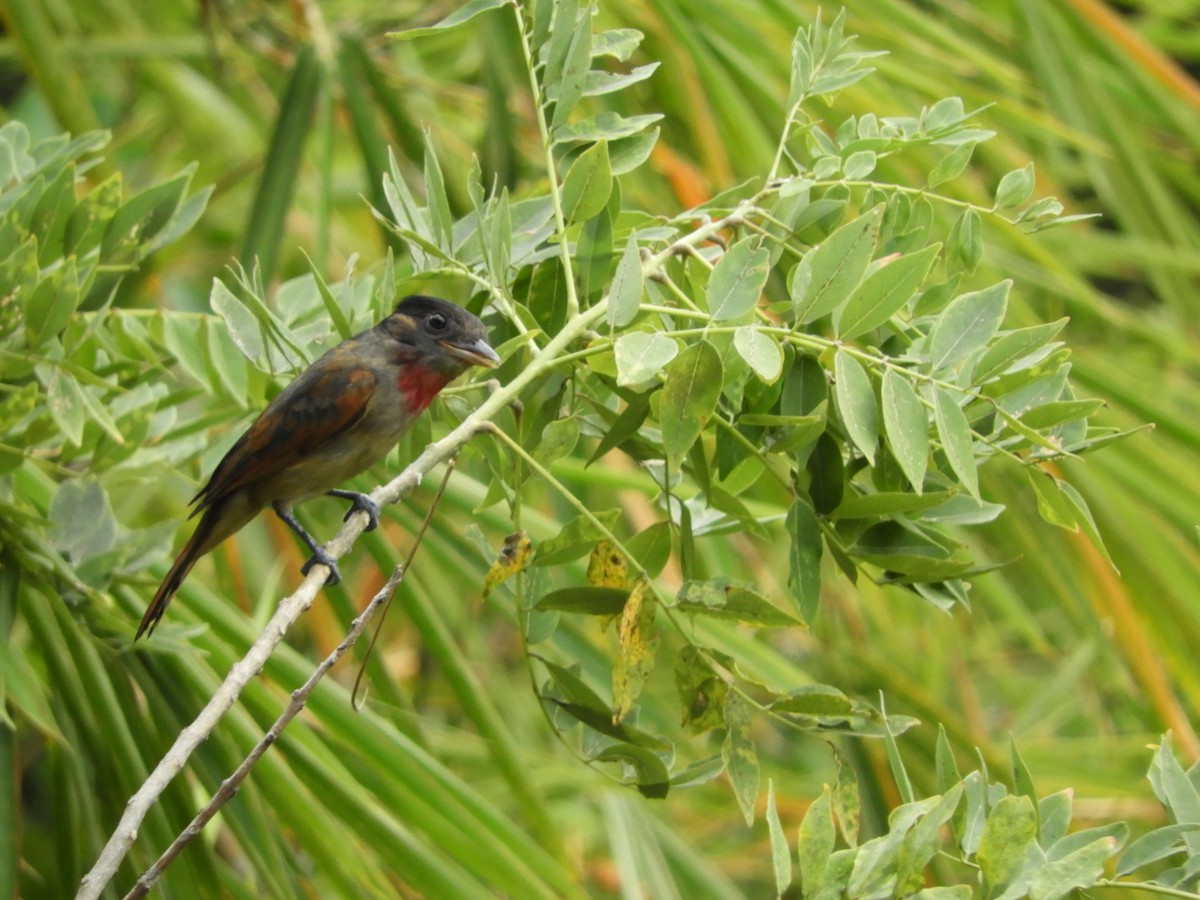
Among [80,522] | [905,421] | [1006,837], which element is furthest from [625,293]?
[80,522]

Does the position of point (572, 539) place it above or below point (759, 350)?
below

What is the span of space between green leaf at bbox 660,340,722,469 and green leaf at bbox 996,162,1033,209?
1.69 ft

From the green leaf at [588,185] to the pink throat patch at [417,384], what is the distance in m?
0.89

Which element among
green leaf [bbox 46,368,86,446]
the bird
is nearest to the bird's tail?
the bird

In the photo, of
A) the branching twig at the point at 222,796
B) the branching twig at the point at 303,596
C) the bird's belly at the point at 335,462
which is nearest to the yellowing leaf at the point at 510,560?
the branching twig at the point at 303,596

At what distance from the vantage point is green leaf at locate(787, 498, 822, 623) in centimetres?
166

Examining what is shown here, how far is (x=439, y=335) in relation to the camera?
98.0 inches

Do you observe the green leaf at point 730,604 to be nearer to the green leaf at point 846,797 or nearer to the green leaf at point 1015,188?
the green leaf at point 846,797

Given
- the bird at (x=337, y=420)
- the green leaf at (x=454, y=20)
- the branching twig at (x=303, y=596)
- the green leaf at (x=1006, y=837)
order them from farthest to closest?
the bird at (x=337, y=420) < the green leaf at (x=454, y=20) < the green leaf at (x=1006, y=837) < the branching twig at (x=303, y=596)

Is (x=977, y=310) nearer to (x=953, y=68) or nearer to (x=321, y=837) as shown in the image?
(x=321, y=837)

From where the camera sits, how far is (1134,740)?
17.7 ft

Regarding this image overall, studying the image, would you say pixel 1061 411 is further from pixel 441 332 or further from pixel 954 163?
pixel 441 332

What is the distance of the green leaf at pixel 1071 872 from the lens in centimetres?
136

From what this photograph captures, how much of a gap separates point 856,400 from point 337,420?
55.2 inches
